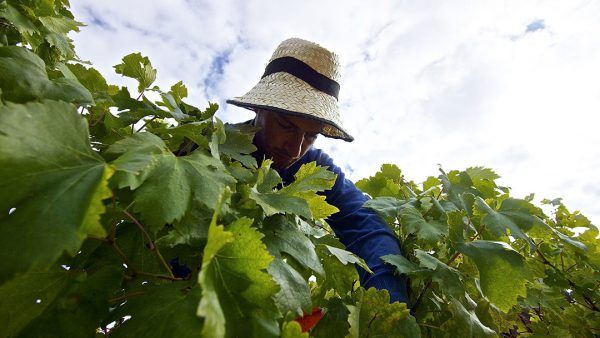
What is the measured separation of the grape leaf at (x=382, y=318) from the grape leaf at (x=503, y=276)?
1.02 ft

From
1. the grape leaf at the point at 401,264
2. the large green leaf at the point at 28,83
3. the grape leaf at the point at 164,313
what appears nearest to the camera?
the grape leaf at the point at 164,313

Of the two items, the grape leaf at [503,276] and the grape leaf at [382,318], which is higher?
the grape leaf at [503,276]

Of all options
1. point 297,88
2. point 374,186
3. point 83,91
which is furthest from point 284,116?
point 83,91

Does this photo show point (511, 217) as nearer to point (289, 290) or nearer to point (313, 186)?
point (313, 186)

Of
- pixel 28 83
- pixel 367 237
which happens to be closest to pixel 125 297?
pixel 28 83

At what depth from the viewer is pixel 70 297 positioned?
0.56 meters

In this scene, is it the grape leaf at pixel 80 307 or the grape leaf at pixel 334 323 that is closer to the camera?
the grape leaf at pixel 80 307

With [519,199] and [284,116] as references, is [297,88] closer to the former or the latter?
[284,116]

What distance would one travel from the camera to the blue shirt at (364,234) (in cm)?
134

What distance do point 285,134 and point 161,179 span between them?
1.56m

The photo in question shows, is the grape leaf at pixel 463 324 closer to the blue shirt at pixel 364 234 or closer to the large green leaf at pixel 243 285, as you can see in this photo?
the blue shirt at pixel 364 234

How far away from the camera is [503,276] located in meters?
1.11

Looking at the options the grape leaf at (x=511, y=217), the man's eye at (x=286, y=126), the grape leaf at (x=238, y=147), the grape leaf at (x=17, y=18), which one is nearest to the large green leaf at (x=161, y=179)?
the grape leaf at (x=238, y=147)

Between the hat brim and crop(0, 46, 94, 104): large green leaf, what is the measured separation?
99 centimetres
